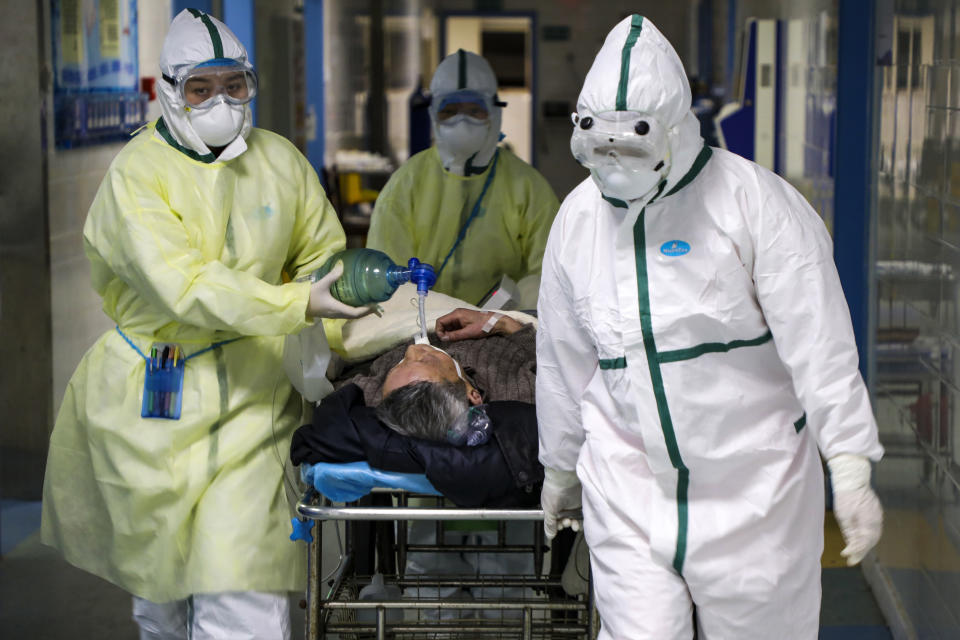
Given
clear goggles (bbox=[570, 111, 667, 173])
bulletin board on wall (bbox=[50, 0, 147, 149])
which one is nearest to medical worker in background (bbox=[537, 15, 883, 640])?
clear goggles (bbox=[570, 111, 667, 173])

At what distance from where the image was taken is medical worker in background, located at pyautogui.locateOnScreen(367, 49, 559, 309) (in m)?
4.07

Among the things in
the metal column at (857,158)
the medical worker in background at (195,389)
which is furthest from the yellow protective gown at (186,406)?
the metal column at (857,158)

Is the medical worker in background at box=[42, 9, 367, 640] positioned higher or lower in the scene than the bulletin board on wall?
lower

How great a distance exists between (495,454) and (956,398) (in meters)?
1.24

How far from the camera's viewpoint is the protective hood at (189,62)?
109 inches

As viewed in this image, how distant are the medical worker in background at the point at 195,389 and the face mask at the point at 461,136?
3.99 ft

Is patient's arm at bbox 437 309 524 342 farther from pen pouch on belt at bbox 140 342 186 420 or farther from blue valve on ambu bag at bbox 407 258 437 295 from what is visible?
pen pouch on belt at bbox 140 342 186 420

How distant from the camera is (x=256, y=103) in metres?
6.10

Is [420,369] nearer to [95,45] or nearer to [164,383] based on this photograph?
[164,383]

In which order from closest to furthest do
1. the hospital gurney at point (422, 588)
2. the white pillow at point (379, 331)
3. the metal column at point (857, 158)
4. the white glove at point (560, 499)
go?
the white glove at point (560, 499), the hospital gurney at point (422, 588), the white pillow at point (379, 331), the metal column at point (857, 158)

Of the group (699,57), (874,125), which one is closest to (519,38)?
(699,57)

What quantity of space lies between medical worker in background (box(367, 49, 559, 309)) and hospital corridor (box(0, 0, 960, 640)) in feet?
0.03

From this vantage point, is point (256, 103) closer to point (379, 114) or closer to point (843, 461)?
point (843, 461)

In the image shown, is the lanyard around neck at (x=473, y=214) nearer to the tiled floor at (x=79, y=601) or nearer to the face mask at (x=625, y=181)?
the tiled floor at (x=79, y=601)
